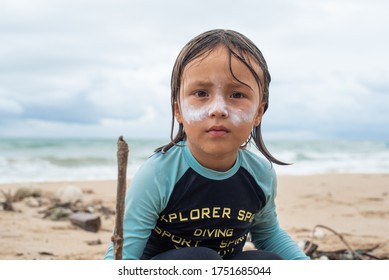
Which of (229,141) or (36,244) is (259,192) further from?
(36,244)

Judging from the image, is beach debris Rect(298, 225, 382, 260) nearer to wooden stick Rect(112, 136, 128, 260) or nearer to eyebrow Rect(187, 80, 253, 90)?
eyebrow Rect(187, 80, 253, 90)

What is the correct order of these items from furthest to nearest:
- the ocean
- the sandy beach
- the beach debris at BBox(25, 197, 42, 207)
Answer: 1. the ocean
2. the beach debris at BBox(25, 197, 42, 207)
3. the sandy beach

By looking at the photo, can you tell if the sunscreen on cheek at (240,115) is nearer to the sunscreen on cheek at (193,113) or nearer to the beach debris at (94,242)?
the sunscreen on cheek at (193,113)

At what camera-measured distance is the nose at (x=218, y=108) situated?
1.47 metres

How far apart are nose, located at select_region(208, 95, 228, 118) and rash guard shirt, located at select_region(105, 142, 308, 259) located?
211mm

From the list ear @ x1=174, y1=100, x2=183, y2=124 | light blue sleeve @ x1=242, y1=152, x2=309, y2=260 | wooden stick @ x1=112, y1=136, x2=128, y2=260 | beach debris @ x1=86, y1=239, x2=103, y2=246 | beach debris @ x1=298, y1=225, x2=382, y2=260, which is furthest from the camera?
beach debris @ x1=86, y1=239, x2=103, y2=246

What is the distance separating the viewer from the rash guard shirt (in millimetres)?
1548

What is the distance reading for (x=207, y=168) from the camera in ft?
5.32

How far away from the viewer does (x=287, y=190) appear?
6445 mm

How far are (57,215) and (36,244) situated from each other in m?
0.77

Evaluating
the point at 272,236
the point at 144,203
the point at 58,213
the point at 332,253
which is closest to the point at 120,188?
the point at 144,203

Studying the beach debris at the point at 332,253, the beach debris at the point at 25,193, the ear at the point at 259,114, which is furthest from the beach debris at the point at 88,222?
the ear at the point at 259,114

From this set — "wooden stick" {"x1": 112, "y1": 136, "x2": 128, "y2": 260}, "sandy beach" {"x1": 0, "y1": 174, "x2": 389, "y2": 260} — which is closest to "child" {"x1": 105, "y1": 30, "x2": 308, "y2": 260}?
"wooden stick" {"x1": 112, "y1": 136, "x2": 128, "y2": 260}
